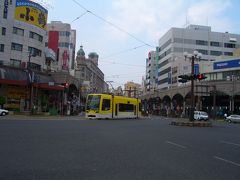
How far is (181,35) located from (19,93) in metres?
56.5

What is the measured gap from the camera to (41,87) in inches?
1820

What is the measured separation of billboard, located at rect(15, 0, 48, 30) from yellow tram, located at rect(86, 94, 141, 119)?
21.6 metres

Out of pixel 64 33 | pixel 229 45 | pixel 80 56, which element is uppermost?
pixel 64 33

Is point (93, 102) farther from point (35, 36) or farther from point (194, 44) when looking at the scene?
point (194, 44)

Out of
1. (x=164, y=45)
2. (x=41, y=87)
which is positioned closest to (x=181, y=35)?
(x=164, y=45)

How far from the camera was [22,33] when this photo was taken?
4988 cm

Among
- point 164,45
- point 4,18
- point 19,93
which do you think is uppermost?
point 164,45

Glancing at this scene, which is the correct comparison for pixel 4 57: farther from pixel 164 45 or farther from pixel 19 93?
pixel 164 45

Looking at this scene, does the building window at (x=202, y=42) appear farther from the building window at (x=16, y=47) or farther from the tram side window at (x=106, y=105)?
the tram side window at (x=106, y=105)

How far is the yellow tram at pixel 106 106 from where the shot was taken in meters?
35.5

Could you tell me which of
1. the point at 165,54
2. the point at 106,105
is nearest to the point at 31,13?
the point at 106,105

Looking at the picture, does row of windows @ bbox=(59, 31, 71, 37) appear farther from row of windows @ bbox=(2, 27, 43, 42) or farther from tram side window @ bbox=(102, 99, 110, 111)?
tram side window @ bbox=(102, 99, 110, 111)

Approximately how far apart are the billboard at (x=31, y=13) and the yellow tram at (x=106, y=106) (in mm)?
21627

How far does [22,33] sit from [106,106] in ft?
73.1
